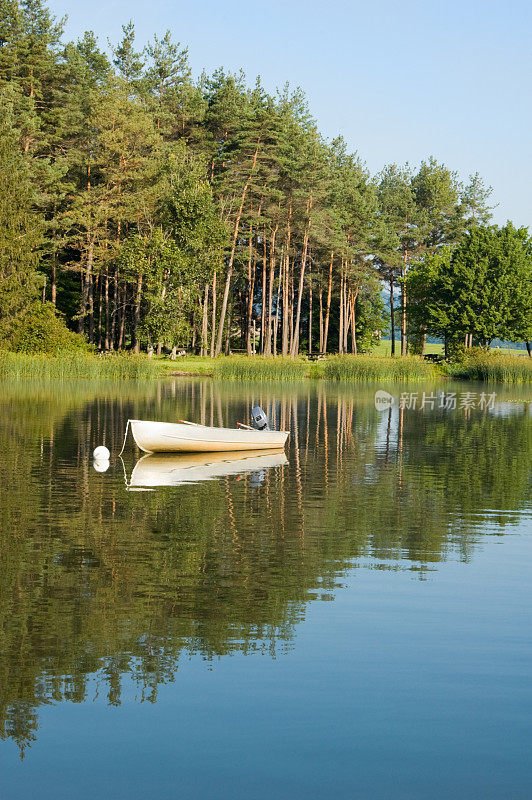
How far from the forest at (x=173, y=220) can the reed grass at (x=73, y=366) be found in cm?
642

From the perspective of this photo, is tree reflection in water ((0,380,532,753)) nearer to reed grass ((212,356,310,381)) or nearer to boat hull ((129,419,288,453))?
boat hull ((129,419,288,453))

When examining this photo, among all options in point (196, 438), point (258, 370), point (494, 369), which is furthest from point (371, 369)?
point (196, 438)

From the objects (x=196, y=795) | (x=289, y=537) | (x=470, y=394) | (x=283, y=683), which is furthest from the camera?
(x=470, y=394)

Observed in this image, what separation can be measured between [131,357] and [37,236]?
12.1 m

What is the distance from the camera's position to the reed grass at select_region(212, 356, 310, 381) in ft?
229

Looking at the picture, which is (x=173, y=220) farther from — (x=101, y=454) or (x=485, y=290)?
(x=101, y=454)

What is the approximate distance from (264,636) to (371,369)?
63.1 meters

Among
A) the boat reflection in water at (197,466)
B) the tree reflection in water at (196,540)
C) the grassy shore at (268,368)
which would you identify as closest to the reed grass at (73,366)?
the grassy shore at (268,368)

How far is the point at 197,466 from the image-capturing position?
85.6ft

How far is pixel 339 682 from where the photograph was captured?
892 cm

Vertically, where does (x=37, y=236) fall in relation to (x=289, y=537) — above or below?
above

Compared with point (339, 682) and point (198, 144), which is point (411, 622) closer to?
point (339, 682)

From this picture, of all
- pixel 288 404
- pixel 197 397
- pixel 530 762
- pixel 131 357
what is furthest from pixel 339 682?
pixel 131 357

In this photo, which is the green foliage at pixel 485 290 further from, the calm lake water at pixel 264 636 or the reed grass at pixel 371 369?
the calm lake water at pixel 264 636
